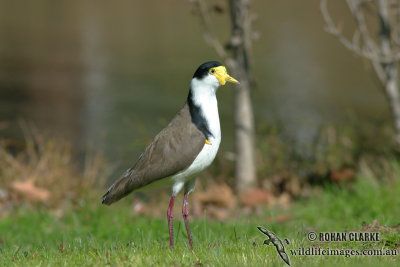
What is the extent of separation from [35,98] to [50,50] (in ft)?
23.7

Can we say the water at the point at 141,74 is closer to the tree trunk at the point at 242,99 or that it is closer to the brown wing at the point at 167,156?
the tree trunk at the point at 242,99

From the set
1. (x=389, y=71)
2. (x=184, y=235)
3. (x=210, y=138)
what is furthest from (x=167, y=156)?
(x=389, y=71)

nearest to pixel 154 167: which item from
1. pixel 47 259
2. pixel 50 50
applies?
pixel 47 259

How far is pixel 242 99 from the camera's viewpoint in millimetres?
9055

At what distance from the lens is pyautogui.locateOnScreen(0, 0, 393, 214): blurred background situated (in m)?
9.77

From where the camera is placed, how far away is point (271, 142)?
32.2ft

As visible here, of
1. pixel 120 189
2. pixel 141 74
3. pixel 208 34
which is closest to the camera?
pixel 120 189

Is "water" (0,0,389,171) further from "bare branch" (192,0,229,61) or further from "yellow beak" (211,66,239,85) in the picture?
"yellow beak" (211,66,239,85)

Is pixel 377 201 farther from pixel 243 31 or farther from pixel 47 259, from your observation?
pixel 47 259

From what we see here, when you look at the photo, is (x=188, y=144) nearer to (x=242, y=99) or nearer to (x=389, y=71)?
(x=242, y=99)

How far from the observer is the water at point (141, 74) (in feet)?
48.3

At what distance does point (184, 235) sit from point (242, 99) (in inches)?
138

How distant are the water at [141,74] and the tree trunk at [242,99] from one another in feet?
2.50

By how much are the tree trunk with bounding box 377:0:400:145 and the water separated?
1.27 ft
